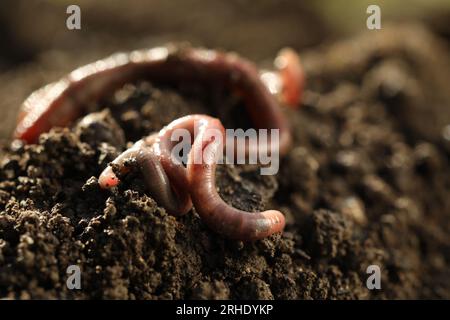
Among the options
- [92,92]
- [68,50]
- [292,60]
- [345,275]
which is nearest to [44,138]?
[92,92]

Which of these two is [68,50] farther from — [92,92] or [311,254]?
[311,254]

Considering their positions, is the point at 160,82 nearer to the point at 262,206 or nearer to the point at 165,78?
the point at 165,78

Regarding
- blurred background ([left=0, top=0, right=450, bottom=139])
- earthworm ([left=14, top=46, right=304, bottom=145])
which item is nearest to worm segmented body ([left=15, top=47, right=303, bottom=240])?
earthworm ([left=14, top=46, right=304, bottom=145])

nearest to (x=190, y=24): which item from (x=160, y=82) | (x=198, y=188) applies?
(x=160, y=82)

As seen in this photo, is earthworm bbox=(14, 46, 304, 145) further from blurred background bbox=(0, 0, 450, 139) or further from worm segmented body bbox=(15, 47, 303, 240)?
blurred background bbox=(0, 0, 450, 139)

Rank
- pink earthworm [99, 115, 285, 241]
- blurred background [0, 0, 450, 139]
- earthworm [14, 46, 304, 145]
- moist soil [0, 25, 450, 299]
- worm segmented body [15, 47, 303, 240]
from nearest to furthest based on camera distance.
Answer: moist soil [0, 25, 450, 299] → pink earthworm [99, 115, 285, 241] → worm segmented body [15, 47, 303, 240] → earthworm [14, 46, 304, 145] → blurred background [0, 0, 450, 139]

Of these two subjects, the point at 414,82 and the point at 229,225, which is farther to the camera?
the point at 414,82
